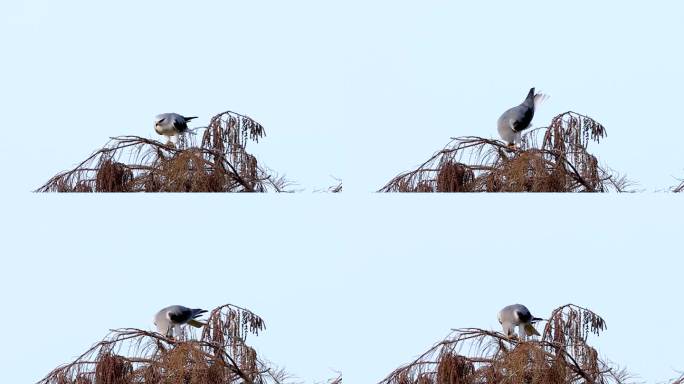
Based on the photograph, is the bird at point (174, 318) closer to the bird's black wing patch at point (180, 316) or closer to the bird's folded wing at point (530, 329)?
the bird's black wing patch at point (180, 316)

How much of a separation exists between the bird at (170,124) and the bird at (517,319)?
2.68 m

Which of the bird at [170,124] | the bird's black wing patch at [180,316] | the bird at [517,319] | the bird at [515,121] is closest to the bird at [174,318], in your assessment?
the bird's black wing patch at [180,316]

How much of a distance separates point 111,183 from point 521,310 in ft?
9.78

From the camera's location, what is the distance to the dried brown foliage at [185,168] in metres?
10.5

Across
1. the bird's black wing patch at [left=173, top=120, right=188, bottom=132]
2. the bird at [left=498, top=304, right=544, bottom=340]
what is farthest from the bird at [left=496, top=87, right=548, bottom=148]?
the bird's black wing patch at [left=173, top=120, right=188, bottom=132]

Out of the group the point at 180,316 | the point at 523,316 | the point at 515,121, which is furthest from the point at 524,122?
the point at 180,316

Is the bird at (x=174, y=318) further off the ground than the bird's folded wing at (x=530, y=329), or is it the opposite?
the bird at (x=174, y=318)

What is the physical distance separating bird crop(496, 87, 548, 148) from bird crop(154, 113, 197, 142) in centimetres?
219

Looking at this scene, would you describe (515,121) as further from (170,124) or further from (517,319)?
(170,124)

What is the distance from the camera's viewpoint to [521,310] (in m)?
9.65

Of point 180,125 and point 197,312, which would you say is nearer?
point 197,312

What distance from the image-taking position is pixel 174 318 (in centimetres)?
975

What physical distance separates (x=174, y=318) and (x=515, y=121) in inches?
105

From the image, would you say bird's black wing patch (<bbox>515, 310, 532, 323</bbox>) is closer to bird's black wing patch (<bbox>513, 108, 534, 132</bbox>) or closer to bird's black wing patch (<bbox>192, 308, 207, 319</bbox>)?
bird's black wing patch (<bbox>513, 108, 534, 132</bbox>)
